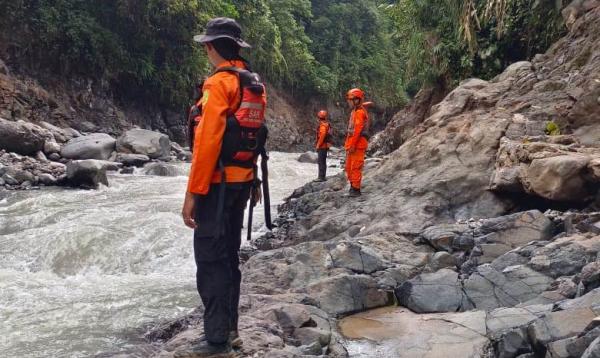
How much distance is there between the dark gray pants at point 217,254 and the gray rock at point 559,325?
1.68 m

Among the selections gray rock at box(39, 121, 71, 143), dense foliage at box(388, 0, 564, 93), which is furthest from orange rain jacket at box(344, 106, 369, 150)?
gray rock at box(39, 121, 71, 143)

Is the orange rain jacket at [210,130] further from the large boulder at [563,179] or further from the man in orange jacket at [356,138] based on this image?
the man in orange jacket at [356,138]

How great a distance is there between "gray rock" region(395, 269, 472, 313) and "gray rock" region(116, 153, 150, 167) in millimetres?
11151

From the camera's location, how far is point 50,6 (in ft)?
60.2

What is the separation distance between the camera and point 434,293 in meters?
4.59

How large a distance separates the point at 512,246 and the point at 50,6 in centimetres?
1729

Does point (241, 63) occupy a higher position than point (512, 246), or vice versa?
point (241, 63)

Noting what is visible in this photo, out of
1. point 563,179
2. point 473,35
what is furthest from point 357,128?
point 473,35

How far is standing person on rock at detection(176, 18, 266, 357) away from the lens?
322cm

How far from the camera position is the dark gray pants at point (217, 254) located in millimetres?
3324

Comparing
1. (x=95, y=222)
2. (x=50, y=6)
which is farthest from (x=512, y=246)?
(x=50, y=6)

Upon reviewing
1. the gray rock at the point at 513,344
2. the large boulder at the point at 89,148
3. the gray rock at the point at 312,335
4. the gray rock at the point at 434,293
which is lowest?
the gray rock at the point at 312,335

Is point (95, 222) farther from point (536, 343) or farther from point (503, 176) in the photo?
point (536, 343)

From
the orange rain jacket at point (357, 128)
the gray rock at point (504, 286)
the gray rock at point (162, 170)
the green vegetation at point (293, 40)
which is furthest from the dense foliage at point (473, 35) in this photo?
the gray rock at point (504, 286)
